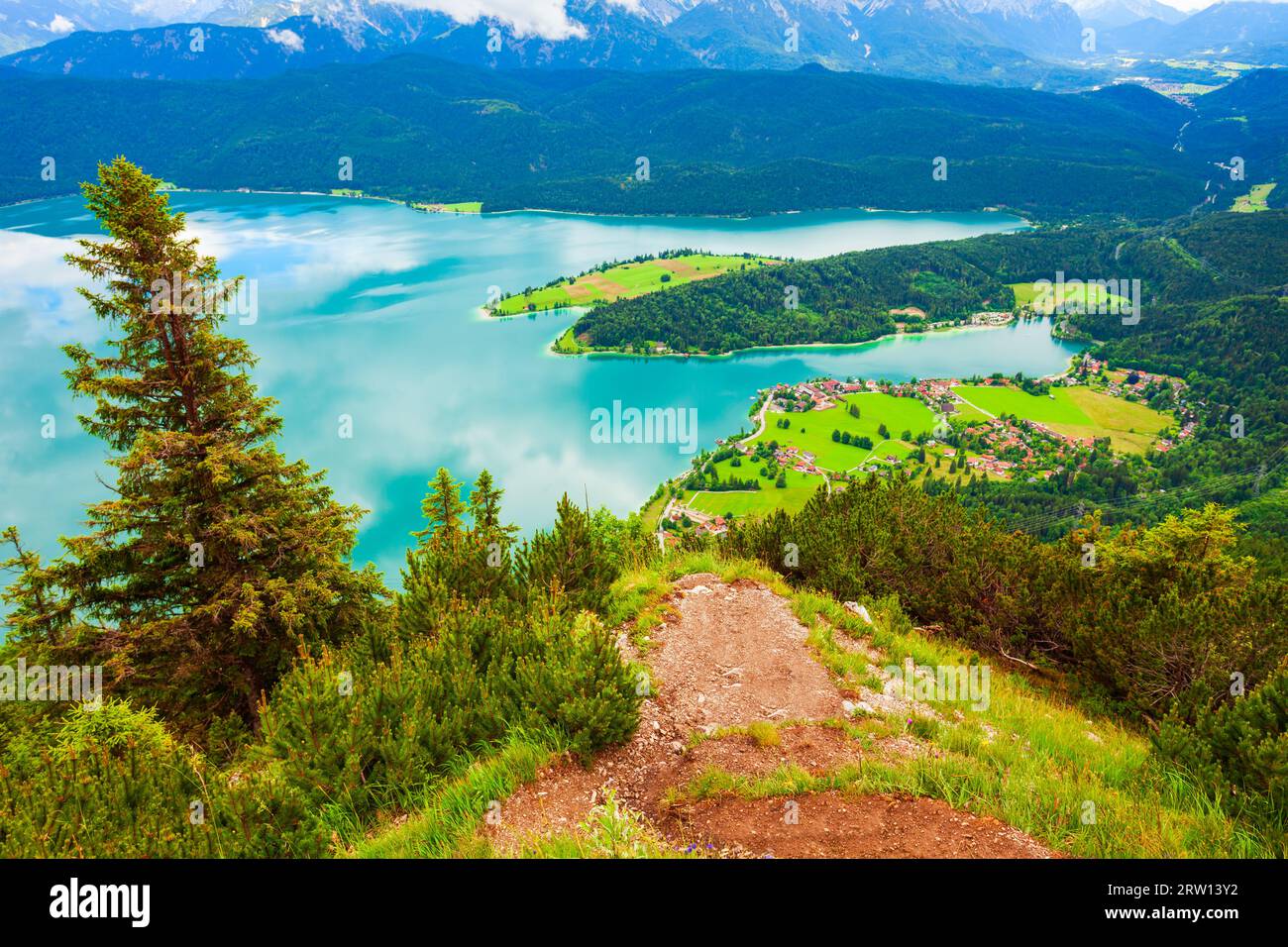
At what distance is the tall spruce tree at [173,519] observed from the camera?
9961mm

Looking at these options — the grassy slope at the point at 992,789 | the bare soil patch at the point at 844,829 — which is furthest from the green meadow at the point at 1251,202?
the bare soil patch at the point at 844,829

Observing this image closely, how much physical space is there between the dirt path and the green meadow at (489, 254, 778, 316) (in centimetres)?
11436

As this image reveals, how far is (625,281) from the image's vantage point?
436 feet

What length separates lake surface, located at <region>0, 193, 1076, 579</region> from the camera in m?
60.7

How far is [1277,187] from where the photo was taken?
650 feet

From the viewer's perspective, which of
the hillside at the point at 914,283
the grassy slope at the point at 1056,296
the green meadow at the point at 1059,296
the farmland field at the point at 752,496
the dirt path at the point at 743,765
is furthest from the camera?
the grassy slope at the point at 1056,296

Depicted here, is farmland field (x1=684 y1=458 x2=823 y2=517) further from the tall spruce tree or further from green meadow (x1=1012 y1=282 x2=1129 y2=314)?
green meadow (x1=1012 y1=282 x2=1129 y2=314)

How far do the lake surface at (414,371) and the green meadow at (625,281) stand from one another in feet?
16.3

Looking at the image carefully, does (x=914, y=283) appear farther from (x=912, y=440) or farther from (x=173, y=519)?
(x=173, y=519)
